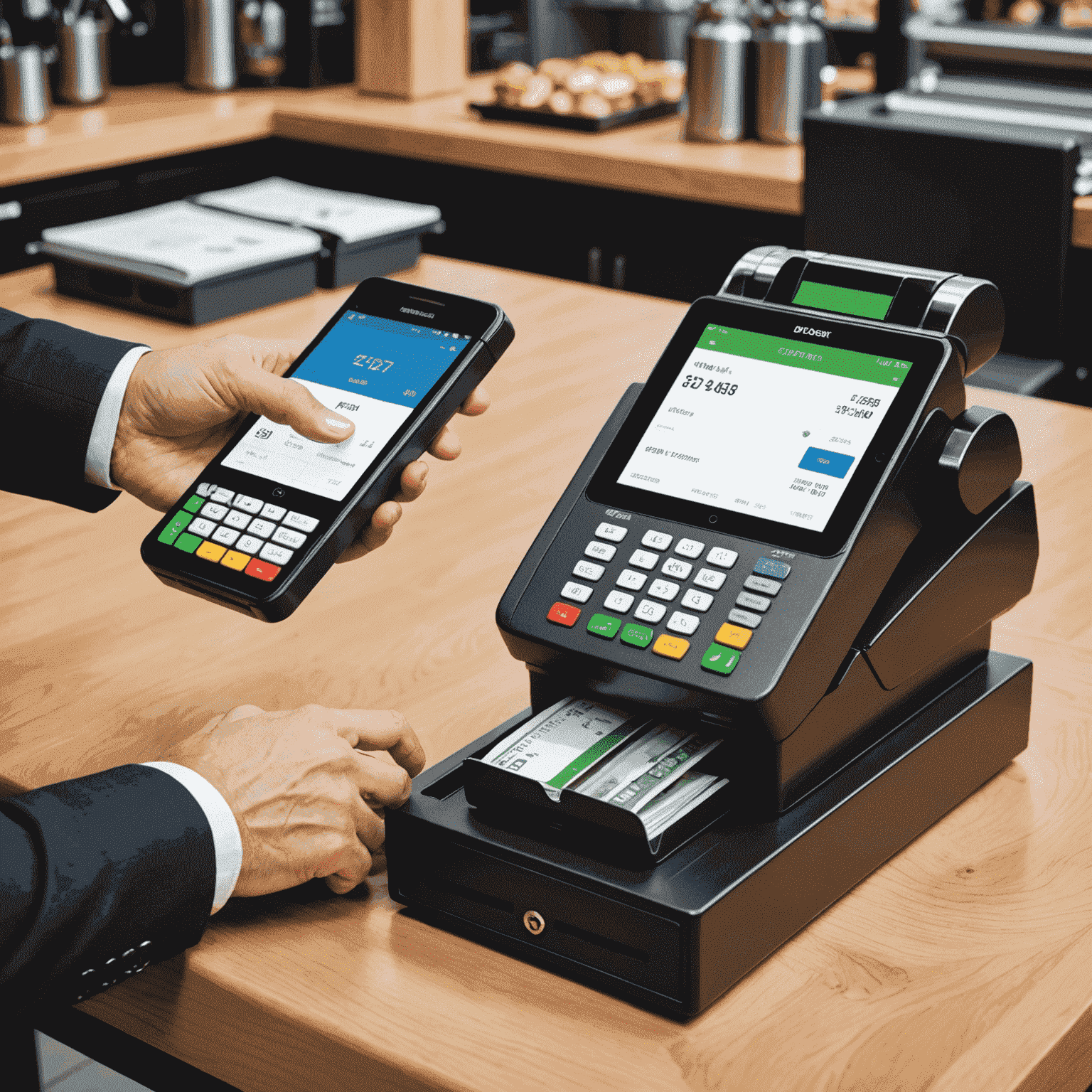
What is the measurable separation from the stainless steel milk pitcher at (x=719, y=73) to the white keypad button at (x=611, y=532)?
2.35 metres

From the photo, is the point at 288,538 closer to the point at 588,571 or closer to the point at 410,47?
the point at 588,571

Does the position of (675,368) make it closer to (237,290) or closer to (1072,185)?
(237,290)

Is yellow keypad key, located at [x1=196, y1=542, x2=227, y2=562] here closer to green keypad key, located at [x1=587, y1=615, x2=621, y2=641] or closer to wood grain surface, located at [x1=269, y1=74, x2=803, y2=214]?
green keypad key, located at [x1=587, y1=615, x2=621, y2=641]

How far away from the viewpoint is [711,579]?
2.49 feet

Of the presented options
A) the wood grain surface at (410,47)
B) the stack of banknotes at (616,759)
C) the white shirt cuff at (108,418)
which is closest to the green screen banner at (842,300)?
the stack of banknotes at (616,759)

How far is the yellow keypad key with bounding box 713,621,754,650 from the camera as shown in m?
0.72

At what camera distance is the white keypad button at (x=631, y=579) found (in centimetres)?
77

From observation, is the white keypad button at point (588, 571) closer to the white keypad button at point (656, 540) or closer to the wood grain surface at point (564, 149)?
the white keypad button at point (656, 540)

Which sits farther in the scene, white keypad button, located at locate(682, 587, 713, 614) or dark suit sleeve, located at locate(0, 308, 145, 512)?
dark suit sleeve, located at locate(0, 308, 145, 512)

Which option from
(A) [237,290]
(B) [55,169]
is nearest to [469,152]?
(B) [55,169]

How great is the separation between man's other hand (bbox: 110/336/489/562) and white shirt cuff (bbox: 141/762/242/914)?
245 millimetres

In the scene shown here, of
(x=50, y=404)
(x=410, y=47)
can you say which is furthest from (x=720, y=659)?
(x=410, y=47)

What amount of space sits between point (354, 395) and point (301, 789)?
0.32m

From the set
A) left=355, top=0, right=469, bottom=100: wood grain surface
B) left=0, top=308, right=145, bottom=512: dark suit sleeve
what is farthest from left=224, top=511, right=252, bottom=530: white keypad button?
left=355, top=0, right=469, bottom=100: wood grain surface
